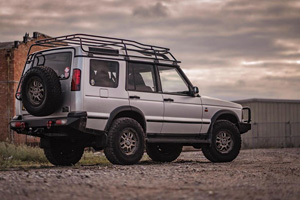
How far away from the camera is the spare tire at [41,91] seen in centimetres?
991

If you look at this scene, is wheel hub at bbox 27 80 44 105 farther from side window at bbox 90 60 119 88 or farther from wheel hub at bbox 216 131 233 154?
wheel hub at bbox 216 131 233 154

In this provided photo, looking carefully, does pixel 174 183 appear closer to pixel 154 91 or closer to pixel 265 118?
pixel 154 91

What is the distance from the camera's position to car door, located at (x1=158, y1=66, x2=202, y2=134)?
38.0ft

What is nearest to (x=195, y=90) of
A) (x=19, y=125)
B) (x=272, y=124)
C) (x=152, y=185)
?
(x=19, y=125)

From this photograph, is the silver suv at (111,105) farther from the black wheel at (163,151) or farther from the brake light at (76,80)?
the black wheel at (163,151)

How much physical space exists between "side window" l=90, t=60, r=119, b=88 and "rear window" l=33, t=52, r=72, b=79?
48 cm

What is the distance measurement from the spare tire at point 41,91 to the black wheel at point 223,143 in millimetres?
4116

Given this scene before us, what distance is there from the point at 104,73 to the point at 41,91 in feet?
4.26

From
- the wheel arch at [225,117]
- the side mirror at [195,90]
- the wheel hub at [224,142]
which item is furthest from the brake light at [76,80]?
the wheel hub at [224,142]

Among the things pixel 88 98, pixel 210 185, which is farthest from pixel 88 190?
pixel 88 98

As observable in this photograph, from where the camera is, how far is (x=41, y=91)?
1014 cm

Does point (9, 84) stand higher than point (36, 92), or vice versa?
point (9, 84)

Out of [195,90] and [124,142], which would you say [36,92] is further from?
[195,90]

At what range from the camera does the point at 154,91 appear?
452 inches
